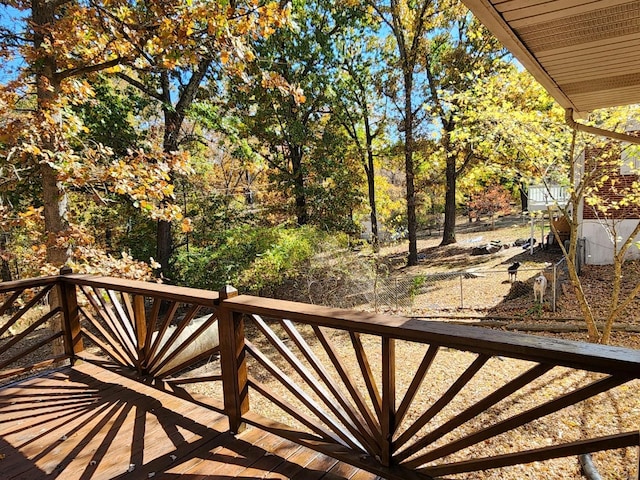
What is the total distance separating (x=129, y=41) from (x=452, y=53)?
1350cm

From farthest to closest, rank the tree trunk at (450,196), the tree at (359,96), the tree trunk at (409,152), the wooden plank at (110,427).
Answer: the tree trunk at (450,196)
the tree at (359,96)
the tree trunk at (409,152)
the wooden plank at (110,427)

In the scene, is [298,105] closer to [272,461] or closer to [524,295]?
[524,295]

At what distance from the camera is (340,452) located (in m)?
1.98

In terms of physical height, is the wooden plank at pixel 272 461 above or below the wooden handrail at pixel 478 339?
below

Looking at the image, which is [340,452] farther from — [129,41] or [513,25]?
[129,41]

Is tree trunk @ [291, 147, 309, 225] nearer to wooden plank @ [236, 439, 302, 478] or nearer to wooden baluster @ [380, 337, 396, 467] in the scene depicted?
wooden plank @ [236, 439, 302, 478]

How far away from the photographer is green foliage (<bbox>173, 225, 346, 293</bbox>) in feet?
29.1

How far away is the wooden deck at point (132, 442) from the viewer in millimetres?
2025

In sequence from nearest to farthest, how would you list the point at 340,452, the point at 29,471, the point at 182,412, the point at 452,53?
the point at 340,452
the point at 29,471
the point at 182,412
the point at 452,53

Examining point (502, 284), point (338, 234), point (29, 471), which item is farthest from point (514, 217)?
point (29, 471)

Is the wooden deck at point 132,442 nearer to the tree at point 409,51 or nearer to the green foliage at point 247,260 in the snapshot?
the green foliage at point 247,260

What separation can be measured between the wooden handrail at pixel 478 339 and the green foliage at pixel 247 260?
272 inches

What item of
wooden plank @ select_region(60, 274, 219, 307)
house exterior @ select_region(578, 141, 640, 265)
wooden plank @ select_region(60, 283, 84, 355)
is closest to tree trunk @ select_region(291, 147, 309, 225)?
house exterior @ select_region(578, 141, 640, 265)

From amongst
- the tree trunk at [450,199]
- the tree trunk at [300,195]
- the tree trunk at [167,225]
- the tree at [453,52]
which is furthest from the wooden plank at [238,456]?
the tree trunk at [450,199]
